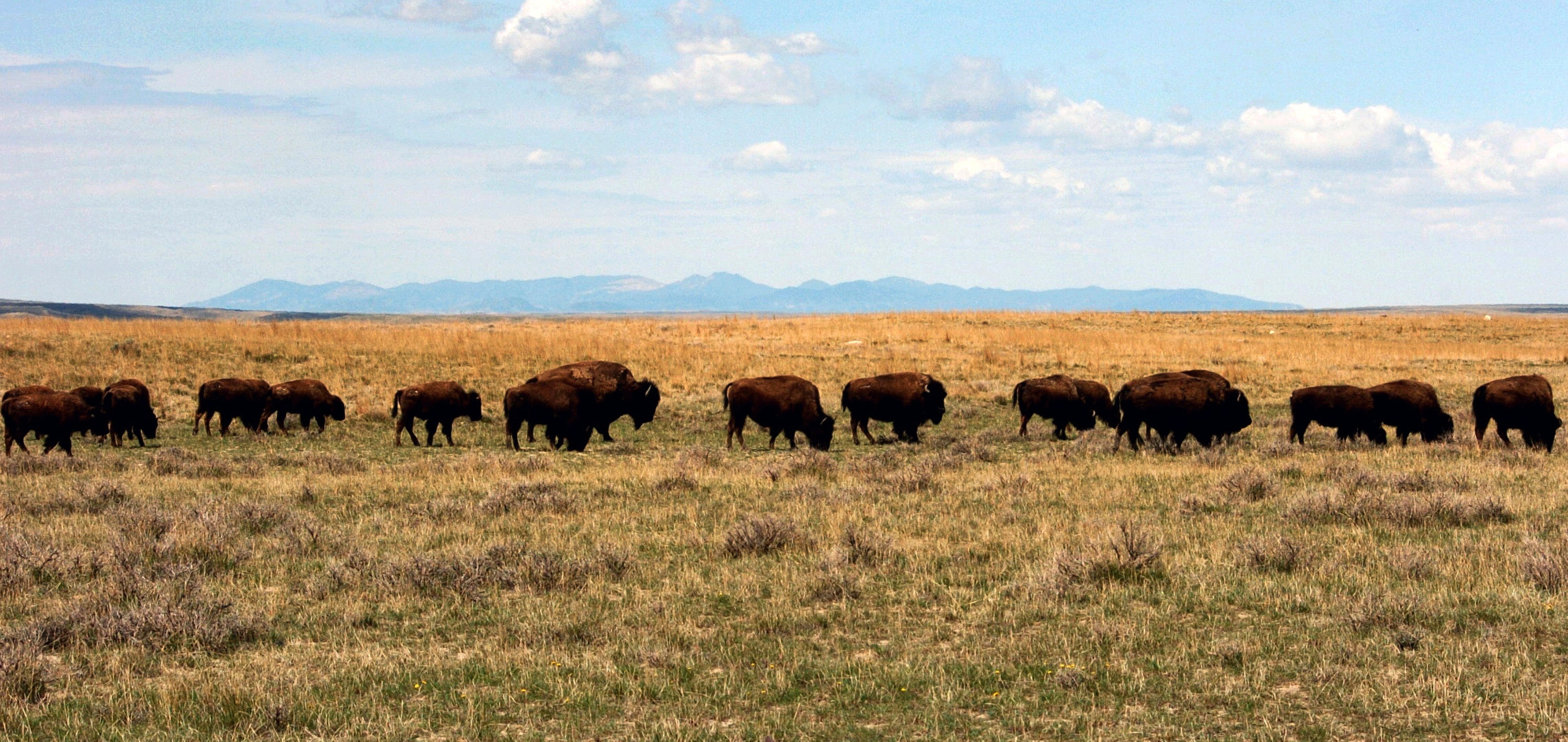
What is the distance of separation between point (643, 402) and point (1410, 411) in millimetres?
13541

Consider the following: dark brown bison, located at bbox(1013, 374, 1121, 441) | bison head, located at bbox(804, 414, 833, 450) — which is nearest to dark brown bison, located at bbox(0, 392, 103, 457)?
bison head, located at bbox(804, 414, 833, 450)

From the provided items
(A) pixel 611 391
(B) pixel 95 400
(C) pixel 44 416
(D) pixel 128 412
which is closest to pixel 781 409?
(A) pixel 611 391

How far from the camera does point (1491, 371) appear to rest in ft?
118

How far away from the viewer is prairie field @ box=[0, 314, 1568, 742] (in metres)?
6.25

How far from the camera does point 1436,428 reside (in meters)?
19.1

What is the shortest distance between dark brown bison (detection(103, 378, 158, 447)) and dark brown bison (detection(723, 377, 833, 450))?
10432mm

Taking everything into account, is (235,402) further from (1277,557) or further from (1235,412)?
(1277,557)

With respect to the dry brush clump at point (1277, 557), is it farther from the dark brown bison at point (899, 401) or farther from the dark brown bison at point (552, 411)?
the dark brown bison at point (552, 411)

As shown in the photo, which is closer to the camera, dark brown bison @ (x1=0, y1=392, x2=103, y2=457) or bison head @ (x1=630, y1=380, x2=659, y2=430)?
dark brown bison @ (x1=0, y1=392, x2=103, y2=457)

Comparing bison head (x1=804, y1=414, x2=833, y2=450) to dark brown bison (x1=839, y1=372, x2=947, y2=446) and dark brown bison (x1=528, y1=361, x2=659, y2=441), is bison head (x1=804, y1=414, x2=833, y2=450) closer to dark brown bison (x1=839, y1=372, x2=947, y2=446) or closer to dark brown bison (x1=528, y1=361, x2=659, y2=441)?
dark brown bison (x1=839, y1=372, x2=947, y2=446)

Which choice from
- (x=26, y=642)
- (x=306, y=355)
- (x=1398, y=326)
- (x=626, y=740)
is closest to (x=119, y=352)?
(x=306, y=355)

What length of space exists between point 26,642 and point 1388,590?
902 centimetres

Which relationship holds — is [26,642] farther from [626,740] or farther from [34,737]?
[626,740]

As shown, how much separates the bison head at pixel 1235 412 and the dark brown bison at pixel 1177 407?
0.02m
